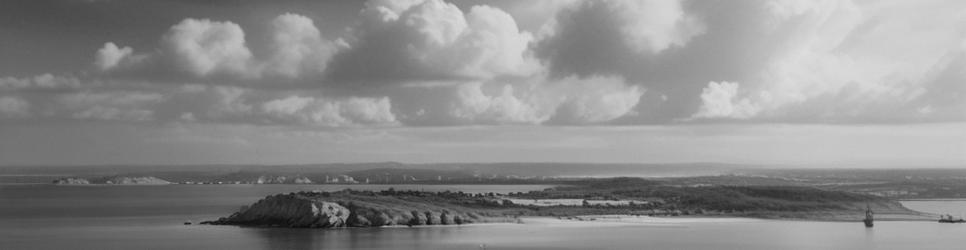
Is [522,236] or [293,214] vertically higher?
[293,214]

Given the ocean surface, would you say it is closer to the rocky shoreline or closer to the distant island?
the rocky shoreline

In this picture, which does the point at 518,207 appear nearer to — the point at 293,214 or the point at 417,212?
the point at 417,212

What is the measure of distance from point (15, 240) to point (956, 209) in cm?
13802

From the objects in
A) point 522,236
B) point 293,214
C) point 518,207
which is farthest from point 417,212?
point 518,207

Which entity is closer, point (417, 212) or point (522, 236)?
point (522, 236)

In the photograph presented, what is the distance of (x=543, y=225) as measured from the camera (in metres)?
127

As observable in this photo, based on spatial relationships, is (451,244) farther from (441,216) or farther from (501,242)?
(441,216)

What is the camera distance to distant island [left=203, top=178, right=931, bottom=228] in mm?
122888

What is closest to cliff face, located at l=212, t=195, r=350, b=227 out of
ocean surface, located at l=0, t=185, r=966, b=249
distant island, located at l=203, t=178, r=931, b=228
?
distant island, located at l=203, t=178, r=931, b=228

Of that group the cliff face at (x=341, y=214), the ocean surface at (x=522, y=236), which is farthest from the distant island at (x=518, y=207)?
the ocean surface at (x=522, y=236)

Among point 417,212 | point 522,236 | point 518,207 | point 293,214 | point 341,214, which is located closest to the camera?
point 522,236

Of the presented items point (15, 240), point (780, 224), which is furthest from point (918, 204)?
point (15, 240)

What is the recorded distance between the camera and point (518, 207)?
15200 centimetres

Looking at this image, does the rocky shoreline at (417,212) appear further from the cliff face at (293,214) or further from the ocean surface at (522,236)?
the ocean surface at (522,236)
